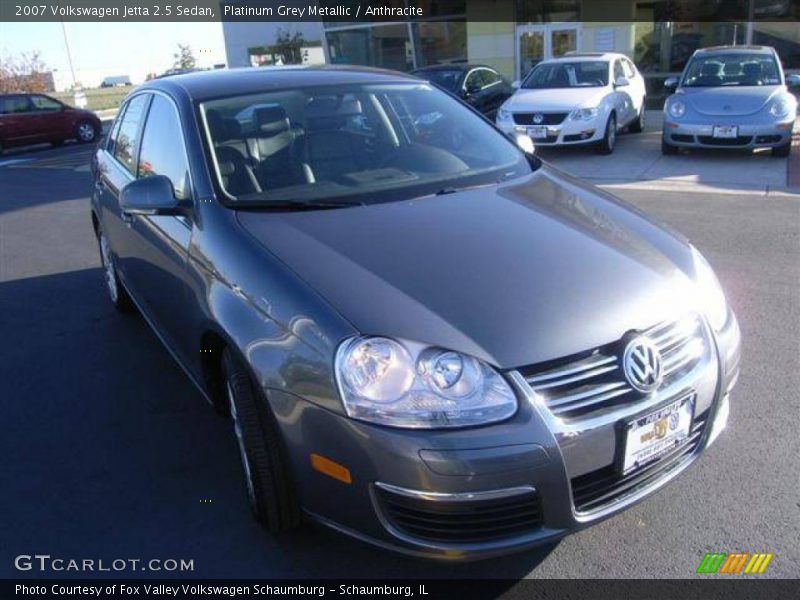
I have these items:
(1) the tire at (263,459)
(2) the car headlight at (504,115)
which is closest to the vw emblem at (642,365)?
(1) the tire at (263,459)

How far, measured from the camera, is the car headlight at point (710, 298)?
2.50 m

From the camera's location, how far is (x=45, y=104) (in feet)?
62.0

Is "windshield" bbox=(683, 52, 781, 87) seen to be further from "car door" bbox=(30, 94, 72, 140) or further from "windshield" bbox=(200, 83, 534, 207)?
"car door" bbox=(30, 94, 72, 140)

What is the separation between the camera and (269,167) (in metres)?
3.15

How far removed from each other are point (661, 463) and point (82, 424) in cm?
282

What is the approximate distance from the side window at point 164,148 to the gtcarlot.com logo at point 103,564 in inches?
58.9

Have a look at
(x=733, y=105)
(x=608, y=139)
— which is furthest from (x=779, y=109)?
(x=608, y=139)

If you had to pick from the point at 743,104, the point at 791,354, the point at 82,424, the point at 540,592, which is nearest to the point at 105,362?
the point at 82,424

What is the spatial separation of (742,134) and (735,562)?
8676 millimetres

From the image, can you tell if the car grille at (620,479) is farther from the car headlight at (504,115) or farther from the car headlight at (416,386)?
the car headlight at (504,115)

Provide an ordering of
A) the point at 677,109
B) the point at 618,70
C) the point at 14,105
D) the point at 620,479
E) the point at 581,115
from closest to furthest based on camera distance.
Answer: the point at 620,479
the point at 677,109
the point at 581,115
the point at 618,70
the point at 14,105

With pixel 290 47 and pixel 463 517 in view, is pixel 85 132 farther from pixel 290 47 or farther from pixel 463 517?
pixel 463 517

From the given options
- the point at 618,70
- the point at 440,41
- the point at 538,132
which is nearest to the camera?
the point at 538,132

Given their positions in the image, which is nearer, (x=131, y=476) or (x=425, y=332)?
(x=425, y=332)
